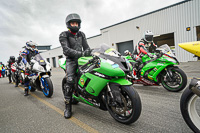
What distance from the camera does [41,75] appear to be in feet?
15.3

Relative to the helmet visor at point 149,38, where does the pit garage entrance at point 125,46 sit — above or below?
above

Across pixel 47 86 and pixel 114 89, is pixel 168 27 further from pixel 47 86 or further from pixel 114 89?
pixel 114 89

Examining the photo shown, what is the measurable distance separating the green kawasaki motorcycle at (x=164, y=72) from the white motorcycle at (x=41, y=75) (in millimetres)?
2889

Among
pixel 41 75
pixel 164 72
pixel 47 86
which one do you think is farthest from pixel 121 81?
pixel 41 75

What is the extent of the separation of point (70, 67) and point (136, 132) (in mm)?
1900

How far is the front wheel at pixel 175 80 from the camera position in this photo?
12.0ft

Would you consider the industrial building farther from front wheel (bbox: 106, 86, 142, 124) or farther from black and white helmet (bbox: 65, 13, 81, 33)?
front wheel (bbox: 106, 86, 142, 124)

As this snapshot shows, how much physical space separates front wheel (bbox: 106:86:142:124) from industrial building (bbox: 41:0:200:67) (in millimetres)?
12810

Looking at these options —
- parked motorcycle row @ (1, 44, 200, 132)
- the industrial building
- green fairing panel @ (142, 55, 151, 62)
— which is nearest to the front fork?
green fairing panel @ (142, 55, 151, 62)

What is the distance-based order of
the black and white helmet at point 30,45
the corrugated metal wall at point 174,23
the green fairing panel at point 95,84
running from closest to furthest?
the green fairing panel at point 95,84, the black and white helmet at point 30,45, the corrugated metal wall at point 174,23

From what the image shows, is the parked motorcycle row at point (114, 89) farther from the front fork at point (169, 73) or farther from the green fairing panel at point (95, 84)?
the front fork at point (169, 73)

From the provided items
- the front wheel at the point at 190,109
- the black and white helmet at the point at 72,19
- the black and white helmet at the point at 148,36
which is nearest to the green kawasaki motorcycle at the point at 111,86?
the front wheel at the point at 190,109

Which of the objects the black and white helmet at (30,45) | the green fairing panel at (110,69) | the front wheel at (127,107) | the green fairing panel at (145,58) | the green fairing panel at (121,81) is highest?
the black and white helmet at (30,45)

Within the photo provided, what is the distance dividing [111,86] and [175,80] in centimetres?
267
